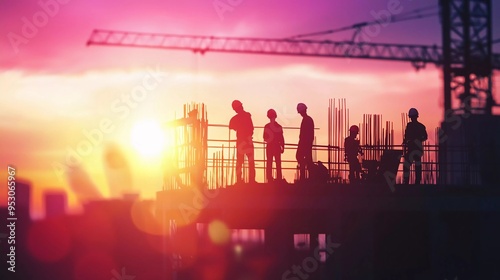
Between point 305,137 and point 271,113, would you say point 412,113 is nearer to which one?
point 305,137

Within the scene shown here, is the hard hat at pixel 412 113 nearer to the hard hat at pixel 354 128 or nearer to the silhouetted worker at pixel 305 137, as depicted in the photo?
the hard hat at pixel 354 128

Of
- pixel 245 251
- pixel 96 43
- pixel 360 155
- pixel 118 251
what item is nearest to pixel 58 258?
pixel 118 251

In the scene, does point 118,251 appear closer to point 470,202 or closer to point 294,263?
point 294,263

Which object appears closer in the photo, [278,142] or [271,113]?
[271,113]

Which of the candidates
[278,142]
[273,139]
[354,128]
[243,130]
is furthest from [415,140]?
[243,130]

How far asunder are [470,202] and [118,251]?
85.6 meters

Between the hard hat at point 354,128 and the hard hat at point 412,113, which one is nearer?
the hard hat at point 412,113

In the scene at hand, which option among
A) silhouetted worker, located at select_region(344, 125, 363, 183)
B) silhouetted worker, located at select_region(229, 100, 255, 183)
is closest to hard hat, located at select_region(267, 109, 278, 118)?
silhouetted worker, located at select_region(229, 100, 255, 183)

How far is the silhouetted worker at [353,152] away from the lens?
21.5m

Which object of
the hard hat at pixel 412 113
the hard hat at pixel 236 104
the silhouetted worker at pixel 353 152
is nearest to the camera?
the hard hat at pixel 236 104

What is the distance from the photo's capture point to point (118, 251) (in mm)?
103500

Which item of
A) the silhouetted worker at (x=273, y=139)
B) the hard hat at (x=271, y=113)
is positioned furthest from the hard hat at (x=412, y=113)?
the hard hat at (x=271, y=113)

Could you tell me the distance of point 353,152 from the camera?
21656 millimetres

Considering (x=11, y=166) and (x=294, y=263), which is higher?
(x=11, y=166)
